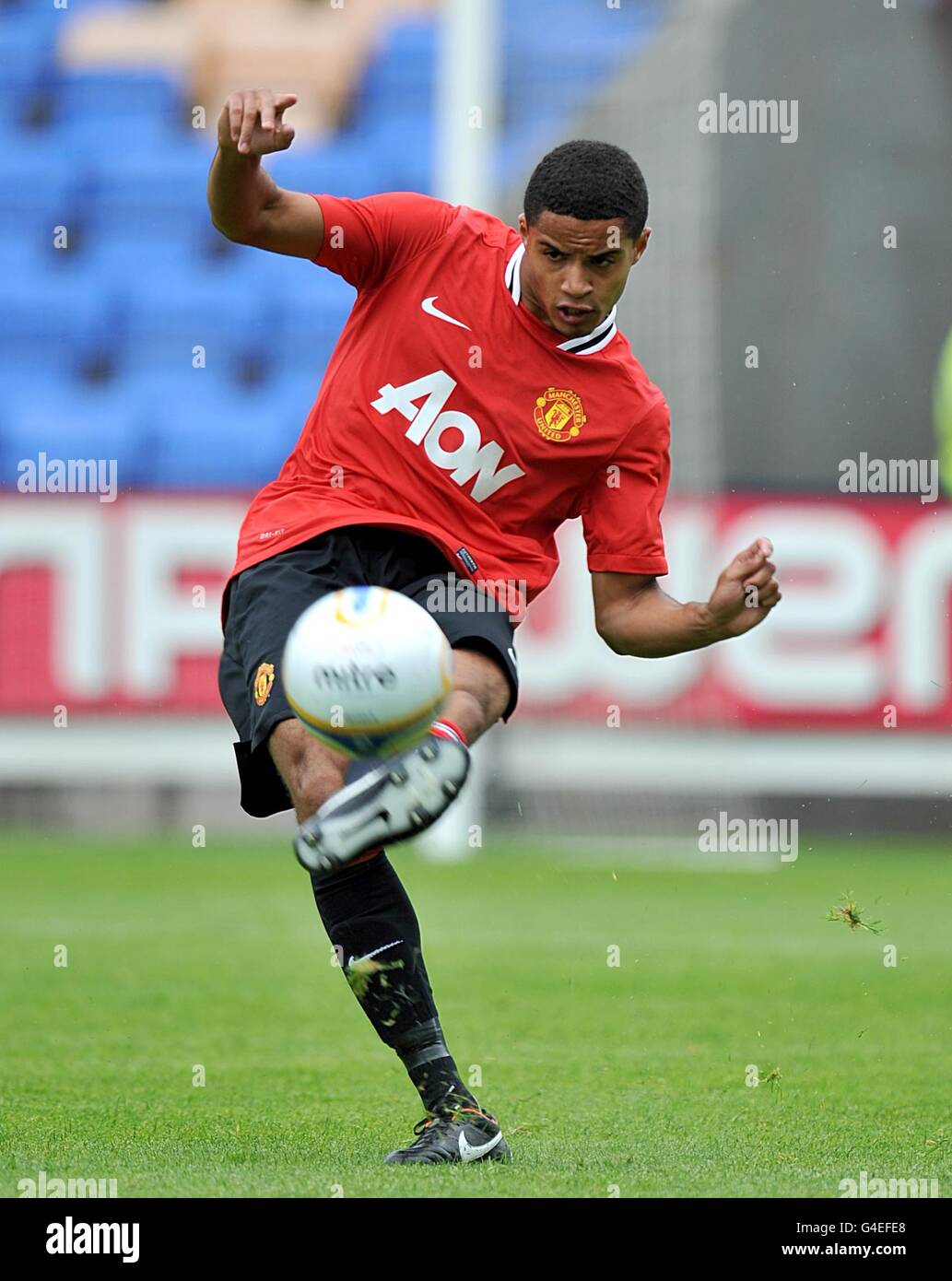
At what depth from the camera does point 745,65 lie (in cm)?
1440

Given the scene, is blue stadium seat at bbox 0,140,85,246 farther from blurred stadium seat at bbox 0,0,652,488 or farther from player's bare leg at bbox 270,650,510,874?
player's bare leg at bbox 270,650,510,874

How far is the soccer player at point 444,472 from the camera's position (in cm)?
408

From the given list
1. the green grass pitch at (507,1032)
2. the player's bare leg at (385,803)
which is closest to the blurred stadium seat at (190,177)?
the green grass pitch at (507,1032)

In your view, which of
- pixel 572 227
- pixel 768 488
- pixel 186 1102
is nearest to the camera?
pixel 572 227

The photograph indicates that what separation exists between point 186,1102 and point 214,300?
10373 mm

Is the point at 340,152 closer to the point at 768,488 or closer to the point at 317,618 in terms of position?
the point at 768,488

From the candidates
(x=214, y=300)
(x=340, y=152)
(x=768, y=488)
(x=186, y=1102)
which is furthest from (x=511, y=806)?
(x=186, y=1102)

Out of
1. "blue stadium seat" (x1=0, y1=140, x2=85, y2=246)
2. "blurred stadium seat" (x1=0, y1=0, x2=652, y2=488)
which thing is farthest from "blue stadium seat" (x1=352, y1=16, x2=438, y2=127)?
"blue stadium seat" (x1=0, y1=140, x2=85, y2=246)

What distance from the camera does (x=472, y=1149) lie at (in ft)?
13.0

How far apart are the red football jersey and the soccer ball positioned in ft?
1.57

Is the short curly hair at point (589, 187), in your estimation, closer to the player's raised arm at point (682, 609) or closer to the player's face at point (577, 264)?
the player's face at point (577, 264)

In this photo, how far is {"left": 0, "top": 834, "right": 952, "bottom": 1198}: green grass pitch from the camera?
3.99m

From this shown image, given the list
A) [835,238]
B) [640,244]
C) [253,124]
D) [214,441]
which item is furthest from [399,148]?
[253,124]

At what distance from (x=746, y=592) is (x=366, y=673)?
989mm
